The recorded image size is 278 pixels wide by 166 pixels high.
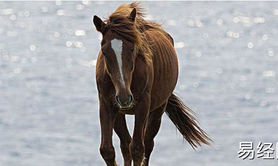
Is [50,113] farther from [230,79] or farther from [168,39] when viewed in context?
[168,39]

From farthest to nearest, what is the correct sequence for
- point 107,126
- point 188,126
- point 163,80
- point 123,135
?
point 188,126 < point 123,135 < point 163,80 < point 107,126

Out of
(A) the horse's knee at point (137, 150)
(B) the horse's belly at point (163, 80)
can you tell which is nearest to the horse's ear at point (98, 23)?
(B) the horse's belly at point (163, 80)

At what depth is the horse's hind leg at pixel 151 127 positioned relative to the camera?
439 inches

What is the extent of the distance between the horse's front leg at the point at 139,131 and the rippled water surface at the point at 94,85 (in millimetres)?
37222

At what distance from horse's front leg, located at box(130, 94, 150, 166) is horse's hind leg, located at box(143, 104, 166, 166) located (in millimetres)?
581

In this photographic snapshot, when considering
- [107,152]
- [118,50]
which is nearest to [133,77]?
[118,50]

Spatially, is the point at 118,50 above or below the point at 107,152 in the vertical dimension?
above

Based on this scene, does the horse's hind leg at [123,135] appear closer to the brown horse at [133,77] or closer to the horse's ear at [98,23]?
the brown horse at [133,77]

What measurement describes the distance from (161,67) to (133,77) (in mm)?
678

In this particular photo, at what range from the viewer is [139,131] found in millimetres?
10297

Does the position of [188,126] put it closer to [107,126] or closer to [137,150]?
[137,150]

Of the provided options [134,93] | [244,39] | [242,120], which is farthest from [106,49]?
[244,39]

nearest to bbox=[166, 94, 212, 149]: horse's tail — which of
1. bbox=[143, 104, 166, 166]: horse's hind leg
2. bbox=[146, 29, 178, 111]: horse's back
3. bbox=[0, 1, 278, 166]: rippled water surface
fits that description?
bbox=[143, 104, 166, 166]: horse's hind leg

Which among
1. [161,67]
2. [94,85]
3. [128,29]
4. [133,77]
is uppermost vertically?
[128,29]
